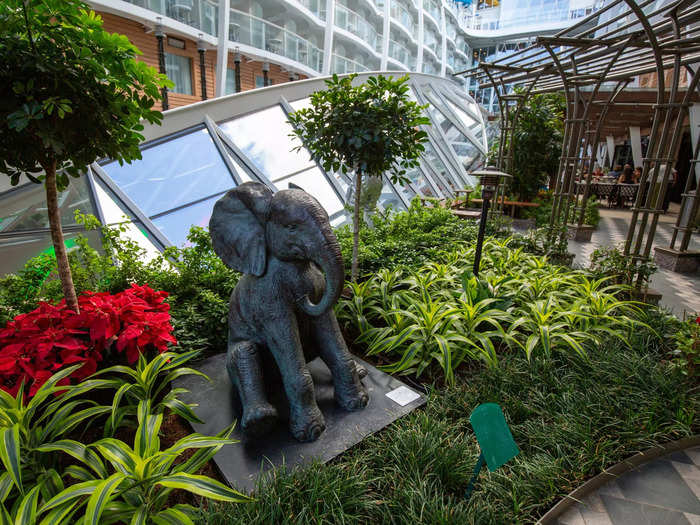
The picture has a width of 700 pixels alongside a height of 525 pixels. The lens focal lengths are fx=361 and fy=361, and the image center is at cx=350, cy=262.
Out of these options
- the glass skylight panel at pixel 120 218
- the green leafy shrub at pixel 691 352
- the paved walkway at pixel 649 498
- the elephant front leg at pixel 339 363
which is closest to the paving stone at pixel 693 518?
the paved walkway at pixel 649 498

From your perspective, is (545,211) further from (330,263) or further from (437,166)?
(330,263)

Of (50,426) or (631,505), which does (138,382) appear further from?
(631,505)

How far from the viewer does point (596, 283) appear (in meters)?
3.82

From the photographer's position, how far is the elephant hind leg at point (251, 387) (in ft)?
6.29

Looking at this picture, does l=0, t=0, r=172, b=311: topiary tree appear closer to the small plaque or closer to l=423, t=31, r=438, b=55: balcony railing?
the small plaque

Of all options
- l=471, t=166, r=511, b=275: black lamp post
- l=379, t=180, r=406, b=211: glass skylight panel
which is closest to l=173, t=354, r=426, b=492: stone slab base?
l=471, t=166, r=511, b=275: black lamp post

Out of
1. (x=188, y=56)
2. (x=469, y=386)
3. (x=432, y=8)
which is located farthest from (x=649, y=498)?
(x=432, y=8)

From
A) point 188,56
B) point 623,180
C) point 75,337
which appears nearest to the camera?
point 75,337

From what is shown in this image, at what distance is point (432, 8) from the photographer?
31.2 meters

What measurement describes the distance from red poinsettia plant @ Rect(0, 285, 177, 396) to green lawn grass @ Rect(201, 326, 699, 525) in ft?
3.49

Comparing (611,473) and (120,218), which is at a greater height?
(120,218)

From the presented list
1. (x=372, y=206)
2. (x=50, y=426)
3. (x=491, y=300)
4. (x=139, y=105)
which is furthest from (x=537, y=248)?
(x=50, y=426)

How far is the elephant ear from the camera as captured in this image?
6.59 ft

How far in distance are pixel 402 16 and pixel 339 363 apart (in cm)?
3198
